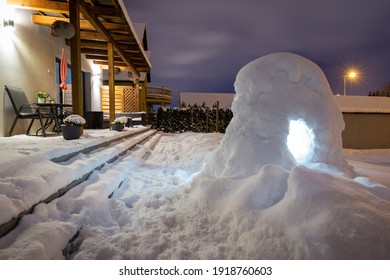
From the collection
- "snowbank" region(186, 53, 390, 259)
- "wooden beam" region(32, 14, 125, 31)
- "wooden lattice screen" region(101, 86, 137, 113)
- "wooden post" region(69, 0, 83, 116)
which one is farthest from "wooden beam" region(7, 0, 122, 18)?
"wooden lattice screen" region(101, 86, 137, 113)

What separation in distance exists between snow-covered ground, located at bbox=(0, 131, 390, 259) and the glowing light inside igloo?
0.84 meters

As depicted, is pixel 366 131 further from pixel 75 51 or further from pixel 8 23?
pixel 8 23

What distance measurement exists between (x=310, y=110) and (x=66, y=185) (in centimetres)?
312

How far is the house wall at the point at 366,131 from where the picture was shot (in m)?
13.3

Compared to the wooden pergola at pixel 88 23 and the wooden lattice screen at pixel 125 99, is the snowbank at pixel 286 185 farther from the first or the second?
the wooden lattice screen at pixel 125 99

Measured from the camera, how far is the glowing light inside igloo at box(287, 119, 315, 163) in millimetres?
3398

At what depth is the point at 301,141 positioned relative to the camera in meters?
3.54

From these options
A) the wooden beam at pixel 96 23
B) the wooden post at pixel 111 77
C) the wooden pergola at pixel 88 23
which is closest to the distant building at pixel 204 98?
the wooden pergola at pixel 88 23

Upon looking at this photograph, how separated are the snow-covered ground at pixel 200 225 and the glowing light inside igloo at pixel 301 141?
33.0 inches

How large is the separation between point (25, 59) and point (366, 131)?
15.9m

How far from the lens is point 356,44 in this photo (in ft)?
150

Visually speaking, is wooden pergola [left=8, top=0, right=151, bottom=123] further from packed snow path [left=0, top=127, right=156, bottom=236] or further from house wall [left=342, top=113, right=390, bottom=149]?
house wall [left=342, top=113, right=390, bottom=149]
